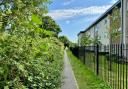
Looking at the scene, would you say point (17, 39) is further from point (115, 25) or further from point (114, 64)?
point (115, 25)

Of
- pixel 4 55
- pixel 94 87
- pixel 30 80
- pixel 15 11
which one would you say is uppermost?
pixel 15 11

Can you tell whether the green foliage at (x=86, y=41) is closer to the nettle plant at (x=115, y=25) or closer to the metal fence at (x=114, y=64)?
the nettle plant at (x=115, y=25)

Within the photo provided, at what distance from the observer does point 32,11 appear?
5.09 metres

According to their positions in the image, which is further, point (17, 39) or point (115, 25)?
point (115, 25)

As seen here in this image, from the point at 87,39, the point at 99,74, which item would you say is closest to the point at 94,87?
the point at 99,74

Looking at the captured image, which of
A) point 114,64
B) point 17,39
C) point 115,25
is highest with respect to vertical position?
point 115,25

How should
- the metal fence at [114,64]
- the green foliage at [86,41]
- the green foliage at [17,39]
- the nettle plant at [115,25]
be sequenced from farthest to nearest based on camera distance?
1. the green foliage at [86,41]
2. the nettle plant at [115,25]
3. the metal fence at [114,64]
4. the green foliage at [17,39]

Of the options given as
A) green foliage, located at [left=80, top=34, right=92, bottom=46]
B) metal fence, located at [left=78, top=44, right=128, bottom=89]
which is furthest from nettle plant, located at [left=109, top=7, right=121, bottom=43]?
green foliage, located at [left=80, top=34, right=92, bottom=46]

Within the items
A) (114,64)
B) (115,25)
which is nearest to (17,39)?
(114,64)

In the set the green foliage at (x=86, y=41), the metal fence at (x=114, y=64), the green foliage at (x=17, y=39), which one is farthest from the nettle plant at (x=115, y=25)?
the green foliage at (x=17, y=39)

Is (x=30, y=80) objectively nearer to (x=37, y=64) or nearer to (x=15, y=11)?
(x=37, y=64)

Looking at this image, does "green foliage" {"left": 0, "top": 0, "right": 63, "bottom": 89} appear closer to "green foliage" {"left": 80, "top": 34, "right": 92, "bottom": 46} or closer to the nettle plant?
the nettle plant

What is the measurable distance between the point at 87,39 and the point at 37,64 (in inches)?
2444

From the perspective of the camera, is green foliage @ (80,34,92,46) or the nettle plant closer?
the nettle plant
